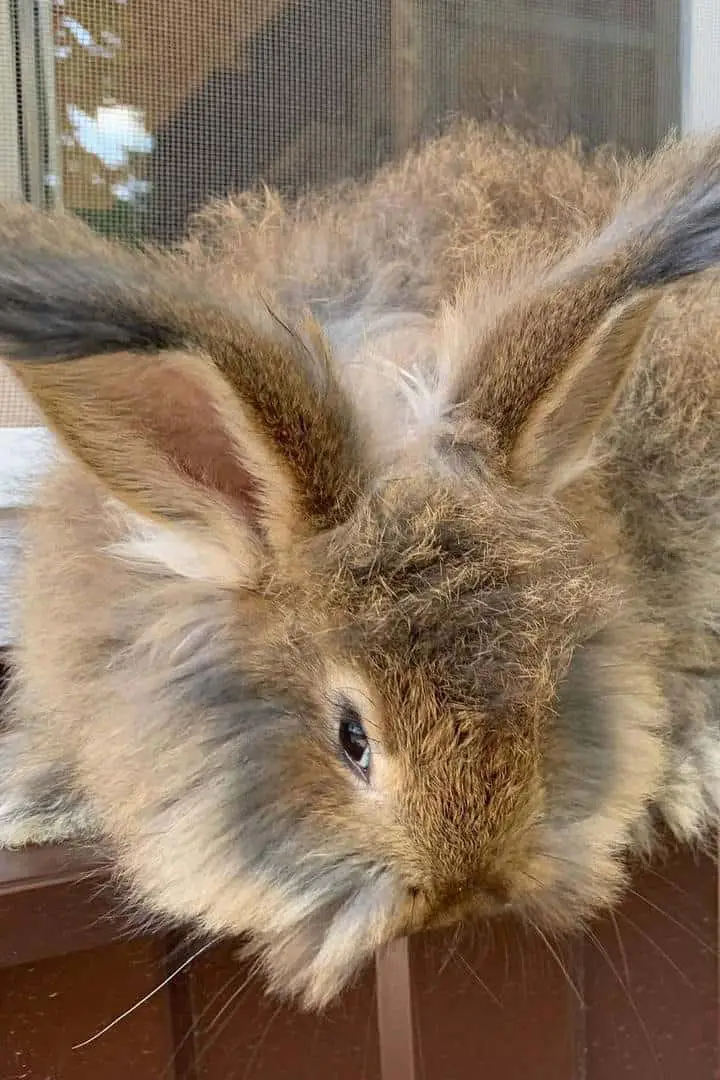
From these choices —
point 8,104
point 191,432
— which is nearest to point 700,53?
point 8,104

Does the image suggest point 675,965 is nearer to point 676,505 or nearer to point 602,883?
point 602,883

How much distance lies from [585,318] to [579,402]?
0.37ft

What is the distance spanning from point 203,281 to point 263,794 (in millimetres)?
416

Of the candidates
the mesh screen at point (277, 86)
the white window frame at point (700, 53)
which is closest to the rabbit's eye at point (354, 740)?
the mesh screen at point (277, 86)

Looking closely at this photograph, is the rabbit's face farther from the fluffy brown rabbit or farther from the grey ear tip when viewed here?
the grey ear tip

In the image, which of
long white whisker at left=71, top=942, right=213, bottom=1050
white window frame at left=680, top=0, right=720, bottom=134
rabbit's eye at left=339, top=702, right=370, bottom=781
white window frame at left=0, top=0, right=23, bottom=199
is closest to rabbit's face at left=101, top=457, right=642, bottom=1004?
rabbit's eye at left=339, top=702, right=370, bottom=781

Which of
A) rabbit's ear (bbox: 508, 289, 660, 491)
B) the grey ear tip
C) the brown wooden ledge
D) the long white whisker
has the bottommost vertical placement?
the long white whisker

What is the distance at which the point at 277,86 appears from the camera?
1.46m

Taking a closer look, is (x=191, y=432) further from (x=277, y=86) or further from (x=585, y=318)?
(x=277, y=86)

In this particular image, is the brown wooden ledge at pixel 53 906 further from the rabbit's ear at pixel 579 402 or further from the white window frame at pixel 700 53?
the white window frame at pixel 700 53

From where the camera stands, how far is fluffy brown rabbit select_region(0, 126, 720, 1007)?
70 cm

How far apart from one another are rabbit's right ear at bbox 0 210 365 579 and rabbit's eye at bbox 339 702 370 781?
0.15m

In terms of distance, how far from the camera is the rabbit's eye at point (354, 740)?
2.55ft

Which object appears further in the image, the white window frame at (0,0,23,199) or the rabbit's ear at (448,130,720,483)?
the white window frame at (0,0,23,199)
